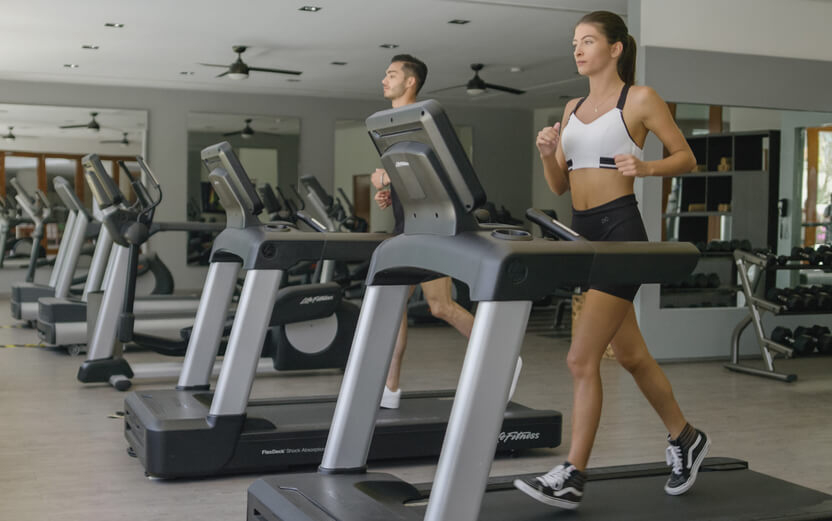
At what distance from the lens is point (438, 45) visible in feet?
27.9

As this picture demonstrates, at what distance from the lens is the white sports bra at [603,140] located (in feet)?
7.95

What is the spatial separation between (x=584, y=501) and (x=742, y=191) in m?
4.68

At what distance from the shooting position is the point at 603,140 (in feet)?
7.97

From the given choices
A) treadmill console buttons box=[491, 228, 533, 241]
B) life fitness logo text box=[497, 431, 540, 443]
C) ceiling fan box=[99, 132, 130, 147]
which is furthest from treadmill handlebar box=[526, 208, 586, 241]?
ceiling fan box=[99, 132, 130, 147]

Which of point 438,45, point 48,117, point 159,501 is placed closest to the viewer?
point 159,501

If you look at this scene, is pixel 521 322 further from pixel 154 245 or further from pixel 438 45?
pixel 154 245

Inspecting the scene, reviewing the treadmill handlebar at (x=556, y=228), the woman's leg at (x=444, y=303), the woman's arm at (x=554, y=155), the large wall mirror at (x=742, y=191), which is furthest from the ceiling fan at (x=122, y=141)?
the treadmill handlebar at (x=556, y=228)

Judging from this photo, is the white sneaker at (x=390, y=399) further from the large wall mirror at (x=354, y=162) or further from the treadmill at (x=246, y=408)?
the large wall mirror at (x=354, y=162)

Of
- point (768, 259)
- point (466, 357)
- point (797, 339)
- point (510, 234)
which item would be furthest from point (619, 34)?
point (797, 339)

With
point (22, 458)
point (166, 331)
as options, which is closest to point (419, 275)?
point (22, 458)

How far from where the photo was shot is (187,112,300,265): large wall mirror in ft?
37.3

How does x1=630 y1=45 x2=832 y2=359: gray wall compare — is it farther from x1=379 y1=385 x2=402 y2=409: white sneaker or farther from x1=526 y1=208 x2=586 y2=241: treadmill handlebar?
A: x1=526 y1=208 x2=586 y2=241: treadmill handlebar

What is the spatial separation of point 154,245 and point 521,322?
10.1m

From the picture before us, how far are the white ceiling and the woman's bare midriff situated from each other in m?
4.50
